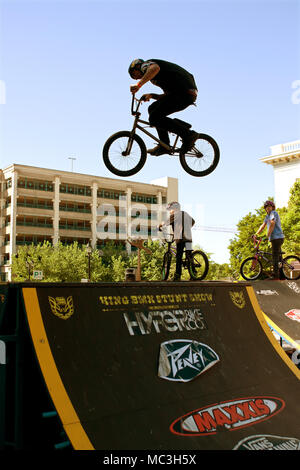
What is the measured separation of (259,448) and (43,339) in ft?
8.22

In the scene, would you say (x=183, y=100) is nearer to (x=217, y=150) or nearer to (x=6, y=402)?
(x=217, y=150)

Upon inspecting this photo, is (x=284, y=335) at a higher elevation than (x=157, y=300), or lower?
lower

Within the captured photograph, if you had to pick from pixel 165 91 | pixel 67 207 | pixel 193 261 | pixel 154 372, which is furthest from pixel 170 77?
pixel 67 207

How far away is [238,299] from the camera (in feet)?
23.2

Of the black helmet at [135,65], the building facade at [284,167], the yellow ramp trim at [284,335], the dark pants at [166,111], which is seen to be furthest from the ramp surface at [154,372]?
the building facade at [284,167]

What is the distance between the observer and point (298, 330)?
909 cm

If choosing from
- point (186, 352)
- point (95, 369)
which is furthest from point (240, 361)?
point (95, 369)

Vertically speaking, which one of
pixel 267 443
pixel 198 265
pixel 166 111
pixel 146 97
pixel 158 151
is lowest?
pixel 267 443

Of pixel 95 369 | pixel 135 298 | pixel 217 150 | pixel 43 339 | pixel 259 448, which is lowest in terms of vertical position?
pixel 259 448

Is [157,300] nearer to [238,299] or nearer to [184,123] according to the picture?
[238,299]

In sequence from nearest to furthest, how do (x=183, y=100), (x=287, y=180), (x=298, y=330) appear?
(x=183, y=100)
(x=298, y=330)
(x=287, y=180)

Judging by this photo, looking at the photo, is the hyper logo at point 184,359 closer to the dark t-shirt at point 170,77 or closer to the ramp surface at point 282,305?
the ramp surface at point 282,305

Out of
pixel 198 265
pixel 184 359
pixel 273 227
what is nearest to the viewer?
pixel 184 359

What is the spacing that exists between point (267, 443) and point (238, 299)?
9.53 ft
